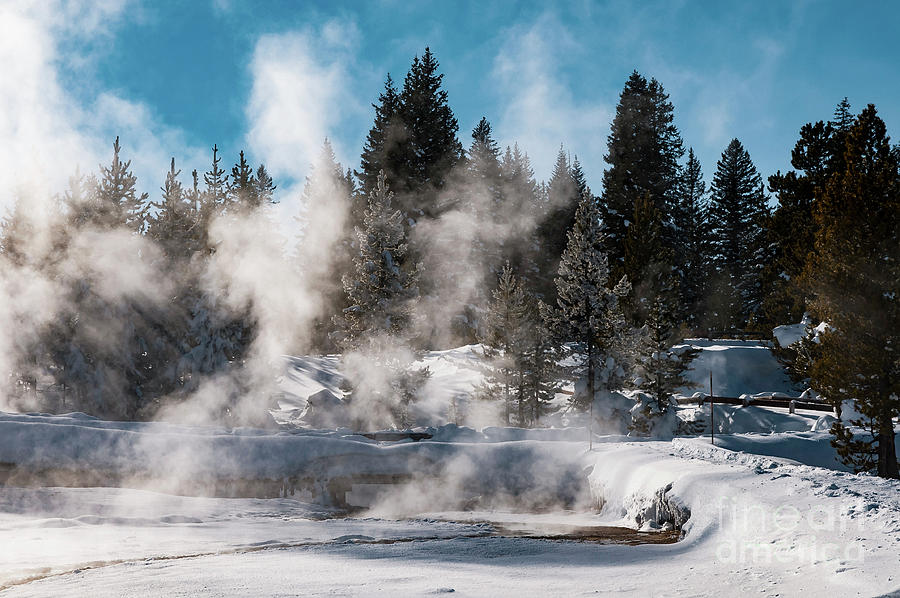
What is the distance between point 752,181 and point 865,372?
1444 inches

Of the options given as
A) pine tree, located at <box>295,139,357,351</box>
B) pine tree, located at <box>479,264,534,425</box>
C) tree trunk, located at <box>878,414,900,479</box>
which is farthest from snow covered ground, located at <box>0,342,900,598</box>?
pine tree, located at <box>295,139,357,351</box>

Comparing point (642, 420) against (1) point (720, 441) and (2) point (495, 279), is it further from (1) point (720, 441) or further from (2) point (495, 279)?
(2) point (495, 279)

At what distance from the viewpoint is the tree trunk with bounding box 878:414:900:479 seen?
52.1 ft

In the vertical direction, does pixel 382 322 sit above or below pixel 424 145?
below

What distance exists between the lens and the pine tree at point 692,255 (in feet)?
145

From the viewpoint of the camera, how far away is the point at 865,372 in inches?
631

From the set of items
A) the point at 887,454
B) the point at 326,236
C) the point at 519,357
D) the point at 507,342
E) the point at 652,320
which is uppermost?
the point at 326,236

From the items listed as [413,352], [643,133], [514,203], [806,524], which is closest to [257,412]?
[413,352]

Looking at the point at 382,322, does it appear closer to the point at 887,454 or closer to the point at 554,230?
the point at 887,454

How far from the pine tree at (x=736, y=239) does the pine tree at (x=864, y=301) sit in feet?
89.4

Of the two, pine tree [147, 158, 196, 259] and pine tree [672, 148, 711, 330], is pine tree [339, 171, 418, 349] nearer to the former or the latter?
pine tree [147, 158, 196, 259]

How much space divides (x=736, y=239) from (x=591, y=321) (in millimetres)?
25305

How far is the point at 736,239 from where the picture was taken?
47438 millimetres

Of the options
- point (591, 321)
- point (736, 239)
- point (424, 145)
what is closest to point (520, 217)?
point (424, 145)
